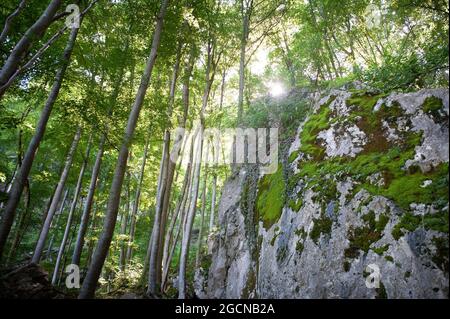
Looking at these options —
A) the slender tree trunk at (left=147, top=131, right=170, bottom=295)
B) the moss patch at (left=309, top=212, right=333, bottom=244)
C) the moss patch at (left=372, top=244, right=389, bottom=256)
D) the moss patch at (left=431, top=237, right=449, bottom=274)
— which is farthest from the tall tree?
the moss patch at (left=431, top=237, right=449, bottom=274)

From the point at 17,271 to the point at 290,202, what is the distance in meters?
5.92

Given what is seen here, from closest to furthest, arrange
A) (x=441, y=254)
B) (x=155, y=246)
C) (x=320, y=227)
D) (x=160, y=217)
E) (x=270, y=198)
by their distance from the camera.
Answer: (x=441, y=254)
(x=320, y=227)
(x=270, y=198)
(x=155, y=246)
(x=160, y=217)

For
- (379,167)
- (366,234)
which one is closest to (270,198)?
(379,167)

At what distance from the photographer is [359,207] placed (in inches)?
199

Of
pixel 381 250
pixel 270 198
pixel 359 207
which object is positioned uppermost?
pixel 270 198

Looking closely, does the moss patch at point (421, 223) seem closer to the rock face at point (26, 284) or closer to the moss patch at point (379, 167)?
the moss patch at point (379, 167)

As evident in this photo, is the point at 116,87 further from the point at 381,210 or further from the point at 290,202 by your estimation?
the point at 381,210

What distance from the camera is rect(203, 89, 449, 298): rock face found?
4.04 m

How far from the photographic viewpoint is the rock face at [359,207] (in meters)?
4.04

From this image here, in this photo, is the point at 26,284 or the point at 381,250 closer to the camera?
the point at 381,250

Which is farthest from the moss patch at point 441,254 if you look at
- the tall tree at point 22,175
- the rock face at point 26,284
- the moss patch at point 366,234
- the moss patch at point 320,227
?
the tall tree at point 22,175

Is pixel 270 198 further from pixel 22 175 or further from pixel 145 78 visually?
pixel 22 175
